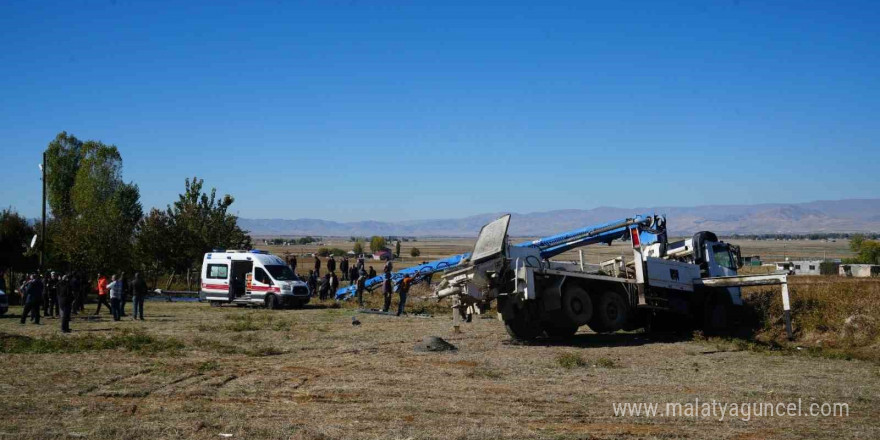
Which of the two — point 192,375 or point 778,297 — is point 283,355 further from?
point 778,297

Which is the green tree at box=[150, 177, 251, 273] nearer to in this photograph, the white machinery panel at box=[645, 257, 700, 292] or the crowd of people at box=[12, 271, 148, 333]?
the crowd of people at box=[12, 271, 148, 333]

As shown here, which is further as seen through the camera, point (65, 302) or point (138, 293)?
point (138, 293)

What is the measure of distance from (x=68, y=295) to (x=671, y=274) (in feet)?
50.0

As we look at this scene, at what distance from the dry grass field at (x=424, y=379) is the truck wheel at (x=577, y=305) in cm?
65

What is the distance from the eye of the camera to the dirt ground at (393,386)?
30.0ft

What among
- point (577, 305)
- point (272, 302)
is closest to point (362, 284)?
point (272, 302)

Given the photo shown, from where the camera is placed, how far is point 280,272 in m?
30.5

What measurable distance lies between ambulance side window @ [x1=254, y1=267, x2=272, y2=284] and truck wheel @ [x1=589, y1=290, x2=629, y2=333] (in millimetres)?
15373

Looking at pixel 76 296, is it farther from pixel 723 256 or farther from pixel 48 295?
pixel 723 256

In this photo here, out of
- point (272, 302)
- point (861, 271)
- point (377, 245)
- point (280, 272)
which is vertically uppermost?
point (377, 245)

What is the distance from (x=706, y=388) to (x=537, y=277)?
6.08 metres

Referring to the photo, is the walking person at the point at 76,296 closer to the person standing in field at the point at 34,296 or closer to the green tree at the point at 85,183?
the person standing in field at the point at 34,296

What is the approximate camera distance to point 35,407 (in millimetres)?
10141

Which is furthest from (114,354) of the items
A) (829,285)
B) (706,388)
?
(829,285)
